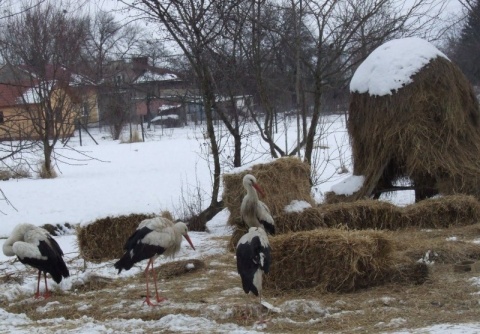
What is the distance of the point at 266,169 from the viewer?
10320 millimetres

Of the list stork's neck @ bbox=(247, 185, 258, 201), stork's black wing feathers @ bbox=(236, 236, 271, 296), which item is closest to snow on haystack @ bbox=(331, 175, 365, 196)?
stork's neck @ bbox=(247, 185, 258, 201)

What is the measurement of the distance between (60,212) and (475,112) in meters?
8.60

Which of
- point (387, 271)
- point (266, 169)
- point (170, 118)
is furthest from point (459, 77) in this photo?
point (170, 118)

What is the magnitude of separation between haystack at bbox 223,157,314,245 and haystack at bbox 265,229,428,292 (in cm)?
231

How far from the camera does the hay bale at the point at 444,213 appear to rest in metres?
10.6

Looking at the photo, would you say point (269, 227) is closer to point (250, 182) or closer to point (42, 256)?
point (250, 182)

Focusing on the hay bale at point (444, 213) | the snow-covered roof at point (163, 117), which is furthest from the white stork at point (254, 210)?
the snow-covered roof at point (163, 117)

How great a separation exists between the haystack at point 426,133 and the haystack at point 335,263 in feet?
13.4

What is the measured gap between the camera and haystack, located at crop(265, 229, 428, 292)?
738 cm

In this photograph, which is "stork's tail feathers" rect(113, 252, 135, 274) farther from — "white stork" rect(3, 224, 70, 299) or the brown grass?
"white stork" rect(3, 224, 70, 299)

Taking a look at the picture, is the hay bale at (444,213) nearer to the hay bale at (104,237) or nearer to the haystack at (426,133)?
the haystack at (426,133)

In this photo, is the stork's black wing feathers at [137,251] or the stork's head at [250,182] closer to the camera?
the stork's black wing feathers at [137,251]

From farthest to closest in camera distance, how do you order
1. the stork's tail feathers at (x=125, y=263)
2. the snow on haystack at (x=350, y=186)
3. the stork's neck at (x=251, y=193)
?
the snow on haystack at (x=350, y=186)
the stork's neck at (x=251, y=193)
the stork's tail feathers at (x=125, y=263)

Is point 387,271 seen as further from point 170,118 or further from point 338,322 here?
point 170,118
